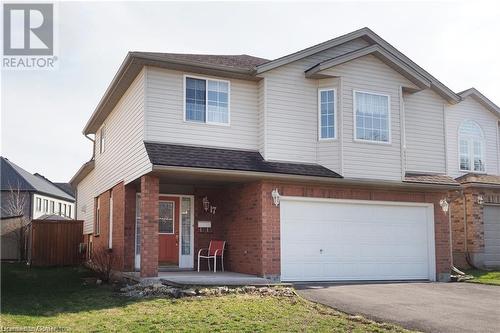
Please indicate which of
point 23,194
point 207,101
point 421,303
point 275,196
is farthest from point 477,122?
point 23,194

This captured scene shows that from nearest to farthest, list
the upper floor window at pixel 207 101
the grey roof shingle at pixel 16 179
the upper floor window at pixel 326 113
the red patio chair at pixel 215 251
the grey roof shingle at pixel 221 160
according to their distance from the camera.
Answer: the grey roof shingle at pixel 221 160 < the upper floor window at pixel 207 101 < the upper floor window at pixel 326 113 < the red patio chair at pixel 215 251 < the grey roof shingle at pixel 16 179

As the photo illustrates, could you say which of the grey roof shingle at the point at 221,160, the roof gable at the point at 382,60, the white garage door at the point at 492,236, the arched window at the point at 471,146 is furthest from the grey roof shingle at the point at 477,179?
the grey roof shingle at the point at 221,160

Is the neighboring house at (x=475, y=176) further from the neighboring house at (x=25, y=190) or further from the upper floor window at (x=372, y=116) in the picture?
the neighboring house at (x=25, y=190)

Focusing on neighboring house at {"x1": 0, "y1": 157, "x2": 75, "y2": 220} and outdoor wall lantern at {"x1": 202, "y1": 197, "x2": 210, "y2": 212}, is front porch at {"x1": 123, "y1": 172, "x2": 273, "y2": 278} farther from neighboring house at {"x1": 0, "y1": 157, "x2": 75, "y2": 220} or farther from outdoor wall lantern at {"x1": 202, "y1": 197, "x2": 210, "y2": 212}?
neighboring house at {"x1": 0, "y1": 157, "x2": 75, "y2": 220}

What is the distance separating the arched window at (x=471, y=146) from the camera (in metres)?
21.6

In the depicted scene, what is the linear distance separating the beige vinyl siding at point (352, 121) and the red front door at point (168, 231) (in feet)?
18.7

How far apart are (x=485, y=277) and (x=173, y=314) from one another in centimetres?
1137

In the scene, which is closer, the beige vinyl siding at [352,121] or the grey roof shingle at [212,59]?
the grey roof shingle at [212,59]

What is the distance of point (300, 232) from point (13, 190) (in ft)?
110

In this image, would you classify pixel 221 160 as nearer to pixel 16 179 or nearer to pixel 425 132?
pixel 425 132

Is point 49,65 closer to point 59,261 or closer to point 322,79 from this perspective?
point 322,79

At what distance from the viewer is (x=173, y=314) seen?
1001 centimetres

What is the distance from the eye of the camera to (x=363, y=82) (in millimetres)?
16391

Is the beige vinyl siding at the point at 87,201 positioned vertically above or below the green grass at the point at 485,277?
above
